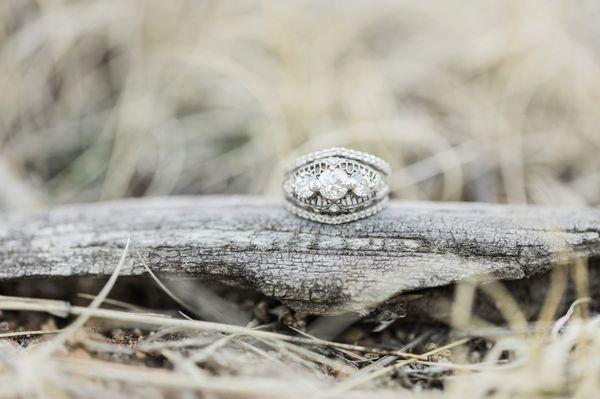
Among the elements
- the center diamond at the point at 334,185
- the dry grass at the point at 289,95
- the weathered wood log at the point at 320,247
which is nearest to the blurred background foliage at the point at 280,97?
the dry grass at the point at 289,95

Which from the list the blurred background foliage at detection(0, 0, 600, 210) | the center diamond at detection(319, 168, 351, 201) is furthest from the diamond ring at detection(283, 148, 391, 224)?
the blurred background foliage at detection(0, 0, 600, 210)

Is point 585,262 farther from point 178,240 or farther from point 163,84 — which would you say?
point 163,84

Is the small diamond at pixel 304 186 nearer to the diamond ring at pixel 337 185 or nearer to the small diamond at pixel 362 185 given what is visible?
the diamond ring at pixel 337 185

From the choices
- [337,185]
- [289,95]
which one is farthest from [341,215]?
[289,95]

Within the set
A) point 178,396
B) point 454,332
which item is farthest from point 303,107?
point 178,396

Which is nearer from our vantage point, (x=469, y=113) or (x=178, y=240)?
(x=178, y=240)

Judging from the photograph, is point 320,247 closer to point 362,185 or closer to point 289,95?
point 362,185

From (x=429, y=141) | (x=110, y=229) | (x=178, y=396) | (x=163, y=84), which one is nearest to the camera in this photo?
(x=178, y=396)
